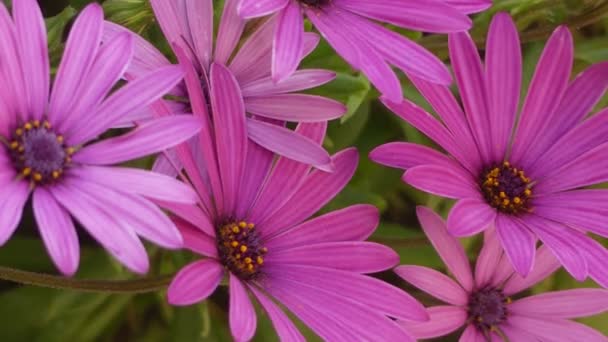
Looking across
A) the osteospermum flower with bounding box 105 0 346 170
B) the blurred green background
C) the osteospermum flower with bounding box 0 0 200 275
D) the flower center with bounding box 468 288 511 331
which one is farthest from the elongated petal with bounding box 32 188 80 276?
the flower center with bounding box 468 288 511 331

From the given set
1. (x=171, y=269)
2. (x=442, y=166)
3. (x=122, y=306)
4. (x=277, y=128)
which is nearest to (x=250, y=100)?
(x=277, y=128)

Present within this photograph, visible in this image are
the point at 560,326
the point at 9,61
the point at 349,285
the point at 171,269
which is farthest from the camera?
the point at 171,269

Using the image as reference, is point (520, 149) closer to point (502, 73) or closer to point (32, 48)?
point (502, 73)

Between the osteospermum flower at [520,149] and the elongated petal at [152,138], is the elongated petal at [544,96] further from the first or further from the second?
the elongated petal at [152,138]

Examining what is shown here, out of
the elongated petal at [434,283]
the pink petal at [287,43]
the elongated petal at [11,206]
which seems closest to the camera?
the elongated petal at [11,206]

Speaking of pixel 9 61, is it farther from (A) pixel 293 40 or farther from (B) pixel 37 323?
(B) pixel 37 323

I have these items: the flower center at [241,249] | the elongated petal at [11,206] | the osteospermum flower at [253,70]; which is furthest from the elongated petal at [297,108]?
the elongated petal at [11,206]

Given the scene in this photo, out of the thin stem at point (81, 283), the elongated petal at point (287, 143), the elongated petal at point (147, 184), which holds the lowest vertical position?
the thin stem at point (81, 283)

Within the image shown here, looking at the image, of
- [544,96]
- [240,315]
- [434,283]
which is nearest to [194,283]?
[240,315]
